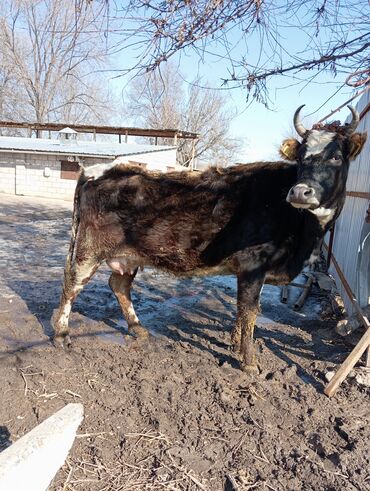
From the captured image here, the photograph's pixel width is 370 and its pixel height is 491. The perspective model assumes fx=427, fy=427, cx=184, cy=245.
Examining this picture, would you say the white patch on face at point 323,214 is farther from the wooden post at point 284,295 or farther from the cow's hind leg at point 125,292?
the wooden post at point 284,295

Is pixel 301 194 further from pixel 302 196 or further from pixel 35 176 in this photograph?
pixel 35 176

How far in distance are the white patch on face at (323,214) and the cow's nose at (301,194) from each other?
1.57 feet

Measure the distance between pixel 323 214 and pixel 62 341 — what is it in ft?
11.2

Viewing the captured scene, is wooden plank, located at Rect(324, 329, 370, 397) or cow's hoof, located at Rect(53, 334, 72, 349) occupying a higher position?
wooden plank, located at Rect(324, 329, 370, 397)

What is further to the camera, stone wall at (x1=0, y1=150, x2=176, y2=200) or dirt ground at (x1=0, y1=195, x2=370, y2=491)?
stone wall at (x1=0, y1=150, x2=176, y2=200)

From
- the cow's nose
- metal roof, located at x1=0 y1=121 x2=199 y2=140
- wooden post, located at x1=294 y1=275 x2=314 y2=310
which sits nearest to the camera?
the cow's nose

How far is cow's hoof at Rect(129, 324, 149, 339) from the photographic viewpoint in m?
5.52

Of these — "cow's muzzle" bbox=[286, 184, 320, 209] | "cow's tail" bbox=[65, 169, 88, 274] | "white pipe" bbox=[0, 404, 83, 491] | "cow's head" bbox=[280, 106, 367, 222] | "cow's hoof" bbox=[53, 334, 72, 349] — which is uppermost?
"cow's head" bbox=[280, 106, 367, 222]

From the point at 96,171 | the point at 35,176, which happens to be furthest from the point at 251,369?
the point at 35,176

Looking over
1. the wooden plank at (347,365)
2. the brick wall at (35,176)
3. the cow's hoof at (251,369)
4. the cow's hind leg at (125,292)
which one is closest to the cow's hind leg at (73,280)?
the cow's hind leg at (125,292)

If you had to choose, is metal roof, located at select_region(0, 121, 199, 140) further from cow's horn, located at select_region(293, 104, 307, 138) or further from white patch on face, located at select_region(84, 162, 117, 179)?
cow's horn, located at select_region(293, 104, 307, 138)

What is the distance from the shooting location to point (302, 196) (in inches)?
157

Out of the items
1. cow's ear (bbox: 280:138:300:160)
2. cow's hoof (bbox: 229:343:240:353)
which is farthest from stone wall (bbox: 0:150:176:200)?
cow's hoof (bbox: 229:343:240:353)

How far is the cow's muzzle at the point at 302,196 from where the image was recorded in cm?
398
